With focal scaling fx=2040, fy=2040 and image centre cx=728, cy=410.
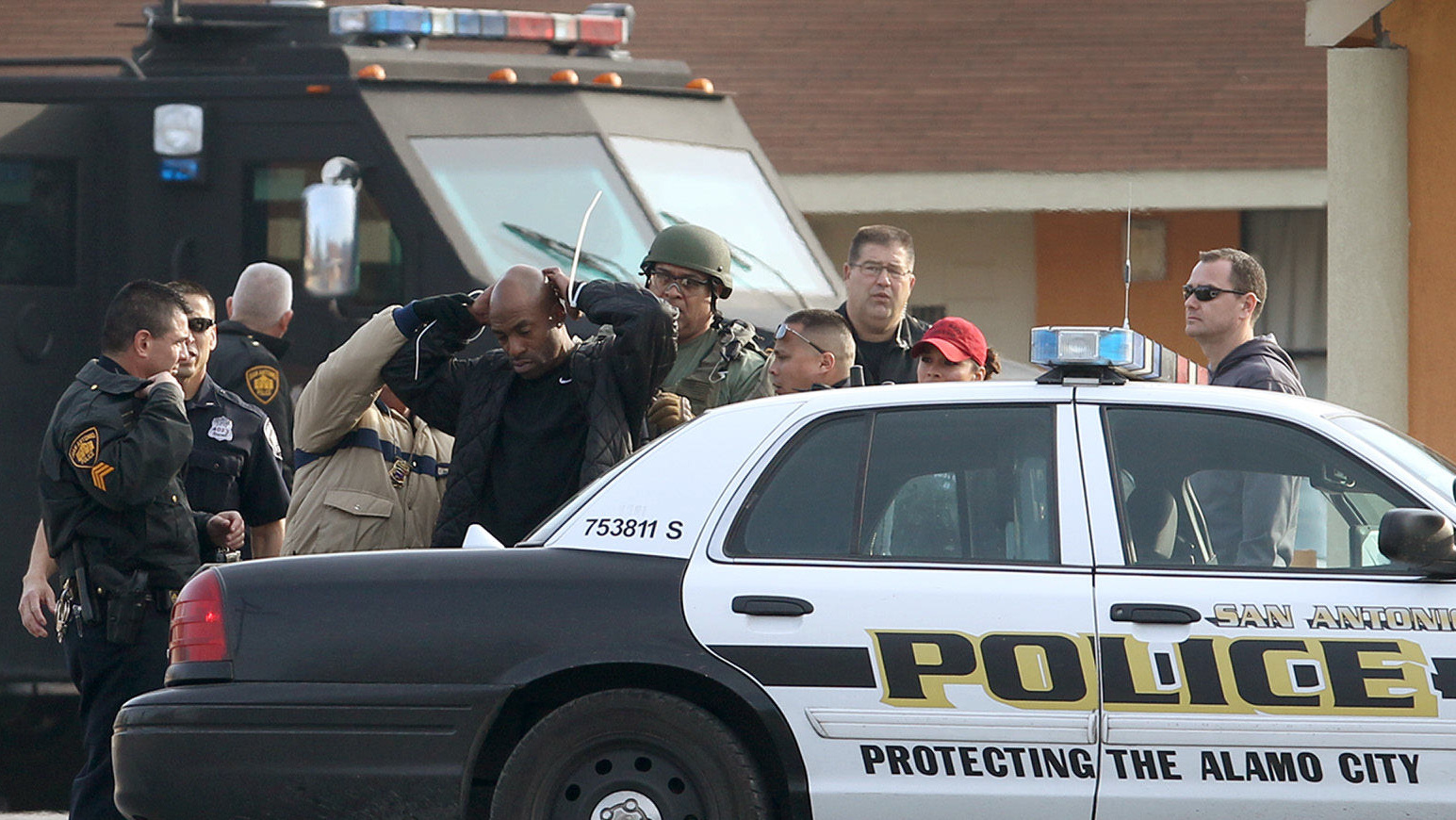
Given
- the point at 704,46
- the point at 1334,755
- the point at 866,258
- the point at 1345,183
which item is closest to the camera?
the point at 1334,755

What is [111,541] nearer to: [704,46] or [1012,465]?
[1012,465]

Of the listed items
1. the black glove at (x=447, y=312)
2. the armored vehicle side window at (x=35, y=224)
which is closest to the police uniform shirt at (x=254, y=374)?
the armored vehicle side window at (x=35, y=224)

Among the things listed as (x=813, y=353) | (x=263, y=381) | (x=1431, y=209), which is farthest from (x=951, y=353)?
(x=1431, y=209)

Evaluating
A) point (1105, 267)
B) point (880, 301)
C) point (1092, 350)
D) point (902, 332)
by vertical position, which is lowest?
point (1092, 350)

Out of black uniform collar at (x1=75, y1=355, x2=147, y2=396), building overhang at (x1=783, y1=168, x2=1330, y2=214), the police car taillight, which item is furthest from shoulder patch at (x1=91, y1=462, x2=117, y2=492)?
building overhang at (x1=783, y1=168, x2=1330, y2=214)

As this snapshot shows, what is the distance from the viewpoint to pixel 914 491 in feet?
16.7

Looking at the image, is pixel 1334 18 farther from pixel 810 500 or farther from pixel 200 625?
pixel 200 625

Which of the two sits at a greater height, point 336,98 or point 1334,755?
point 336,98

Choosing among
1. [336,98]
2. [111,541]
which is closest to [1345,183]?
[336,98]

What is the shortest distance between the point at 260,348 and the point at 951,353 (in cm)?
287

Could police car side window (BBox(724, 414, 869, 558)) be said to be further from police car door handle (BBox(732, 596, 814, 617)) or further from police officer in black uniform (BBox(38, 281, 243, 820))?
police officer in black uniform (BBox(38, 281, 243, 820))

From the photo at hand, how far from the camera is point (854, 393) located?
5.26m

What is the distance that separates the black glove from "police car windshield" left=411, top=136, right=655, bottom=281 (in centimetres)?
207

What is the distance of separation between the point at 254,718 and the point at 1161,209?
11389mm
